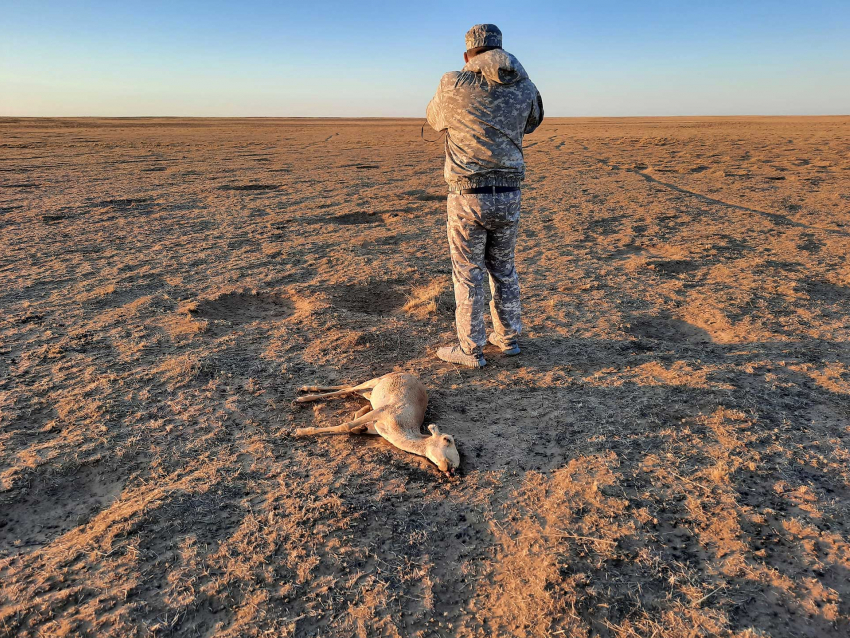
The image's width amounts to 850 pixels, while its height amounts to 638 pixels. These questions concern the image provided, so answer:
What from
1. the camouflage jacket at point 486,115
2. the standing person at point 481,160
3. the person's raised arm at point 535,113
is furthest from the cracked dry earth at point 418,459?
the person's raised arm at point 535,113

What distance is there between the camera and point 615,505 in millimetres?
2504

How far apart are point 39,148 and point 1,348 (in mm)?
24855

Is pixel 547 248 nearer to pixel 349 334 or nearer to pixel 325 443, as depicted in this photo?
pixel 349 334

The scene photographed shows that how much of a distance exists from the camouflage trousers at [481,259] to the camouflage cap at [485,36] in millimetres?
969

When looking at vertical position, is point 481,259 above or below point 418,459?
above

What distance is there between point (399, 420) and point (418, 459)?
0.82ft

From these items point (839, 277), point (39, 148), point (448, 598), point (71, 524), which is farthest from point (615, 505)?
point (39, 148)

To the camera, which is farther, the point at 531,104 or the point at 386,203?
the point at 386,203

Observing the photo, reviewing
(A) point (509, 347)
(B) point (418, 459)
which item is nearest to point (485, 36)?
(A) point (509, 347)

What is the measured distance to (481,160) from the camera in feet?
11.5

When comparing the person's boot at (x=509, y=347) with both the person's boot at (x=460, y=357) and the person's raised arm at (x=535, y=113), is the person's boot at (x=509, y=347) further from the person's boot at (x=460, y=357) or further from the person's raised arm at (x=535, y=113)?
the person's raised arm at (x=535, y=113)

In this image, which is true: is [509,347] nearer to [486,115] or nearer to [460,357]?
[460,357]

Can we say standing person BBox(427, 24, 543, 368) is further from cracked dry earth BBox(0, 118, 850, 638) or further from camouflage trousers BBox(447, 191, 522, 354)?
cracked dry earth BBox(0, 118, 850, 638)

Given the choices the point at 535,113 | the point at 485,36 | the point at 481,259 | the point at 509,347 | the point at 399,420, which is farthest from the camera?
the point at 509,347
